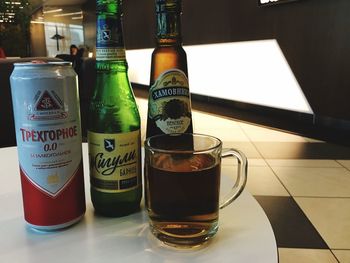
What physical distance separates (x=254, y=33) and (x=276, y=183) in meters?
2.31

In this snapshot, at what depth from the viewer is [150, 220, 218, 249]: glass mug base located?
0.39m

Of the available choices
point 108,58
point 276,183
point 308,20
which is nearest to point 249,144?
point 276,183

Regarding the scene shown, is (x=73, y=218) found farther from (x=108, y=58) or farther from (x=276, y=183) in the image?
(x=276, y=183)

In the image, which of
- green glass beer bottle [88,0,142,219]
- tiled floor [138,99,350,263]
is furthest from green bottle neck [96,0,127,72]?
tiled floor [138,99,350,263]

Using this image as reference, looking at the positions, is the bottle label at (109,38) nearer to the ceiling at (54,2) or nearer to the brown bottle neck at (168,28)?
the brown bottle neck at (168,28)

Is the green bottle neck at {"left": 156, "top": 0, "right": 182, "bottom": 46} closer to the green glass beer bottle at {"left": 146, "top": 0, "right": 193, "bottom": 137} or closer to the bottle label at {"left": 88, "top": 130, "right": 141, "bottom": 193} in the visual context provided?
the green glass beer bottle at {"left": 146, "top": 0, "right": 193, "bottom": 137}

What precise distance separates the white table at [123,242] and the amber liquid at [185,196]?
2cm

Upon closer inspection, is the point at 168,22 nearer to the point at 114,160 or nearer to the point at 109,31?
the point at 109,31

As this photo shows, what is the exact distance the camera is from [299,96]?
10.2 feet

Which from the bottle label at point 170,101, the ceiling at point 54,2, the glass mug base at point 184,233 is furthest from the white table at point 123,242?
the ceiling at point 54,2

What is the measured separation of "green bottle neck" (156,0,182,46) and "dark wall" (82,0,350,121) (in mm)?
2537

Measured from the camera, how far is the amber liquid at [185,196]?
38 cm

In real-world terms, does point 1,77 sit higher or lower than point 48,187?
higher

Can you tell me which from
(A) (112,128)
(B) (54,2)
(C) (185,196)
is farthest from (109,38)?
(B) (54,2)
